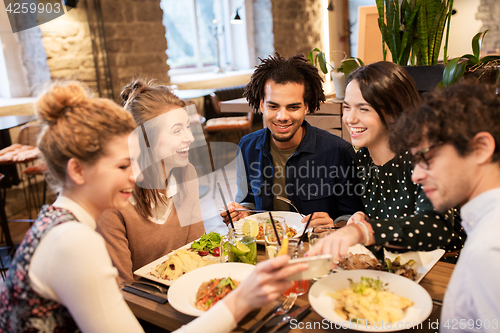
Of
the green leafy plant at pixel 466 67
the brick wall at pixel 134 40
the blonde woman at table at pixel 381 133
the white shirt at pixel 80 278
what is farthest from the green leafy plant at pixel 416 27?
the brick wall at pixel 134 40

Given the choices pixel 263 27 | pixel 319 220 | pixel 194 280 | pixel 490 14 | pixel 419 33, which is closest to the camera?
pixel 194 280

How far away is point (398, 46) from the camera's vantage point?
9.01 ft

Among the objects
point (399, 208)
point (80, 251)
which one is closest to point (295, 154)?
point (399, 208)

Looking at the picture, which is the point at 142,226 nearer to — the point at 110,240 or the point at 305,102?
the point at 110,240

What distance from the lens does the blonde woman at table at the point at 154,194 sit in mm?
1543

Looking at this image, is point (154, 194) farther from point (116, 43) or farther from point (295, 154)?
point (116, 43)

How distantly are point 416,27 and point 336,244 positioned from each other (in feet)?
7.02

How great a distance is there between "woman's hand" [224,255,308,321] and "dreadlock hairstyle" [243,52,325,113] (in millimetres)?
1395

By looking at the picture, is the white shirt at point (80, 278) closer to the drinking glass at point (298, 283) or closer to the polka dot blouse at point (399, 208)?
the drinking glass at point (298, 283)

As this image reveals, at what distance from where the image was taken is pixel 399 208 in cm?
164

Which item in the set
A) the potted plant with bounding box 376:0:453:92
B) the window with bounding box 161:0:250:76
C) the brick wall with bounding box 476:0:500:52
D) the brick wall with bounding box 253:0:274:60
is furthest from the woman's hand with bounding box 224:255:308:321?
the brick wall with bounding box 476:0:500:52

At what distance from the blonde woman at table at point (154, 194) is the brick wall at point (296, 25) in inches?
240

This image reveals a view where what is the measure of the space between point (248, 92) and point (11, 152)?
7.23 feet

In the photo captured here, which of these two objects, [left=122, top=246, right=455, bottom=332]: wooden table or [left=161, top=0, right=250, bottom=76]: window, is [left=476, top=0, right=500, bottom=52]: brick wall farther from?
[left=122, top=246, right=455, bottom=332]: wooden table
